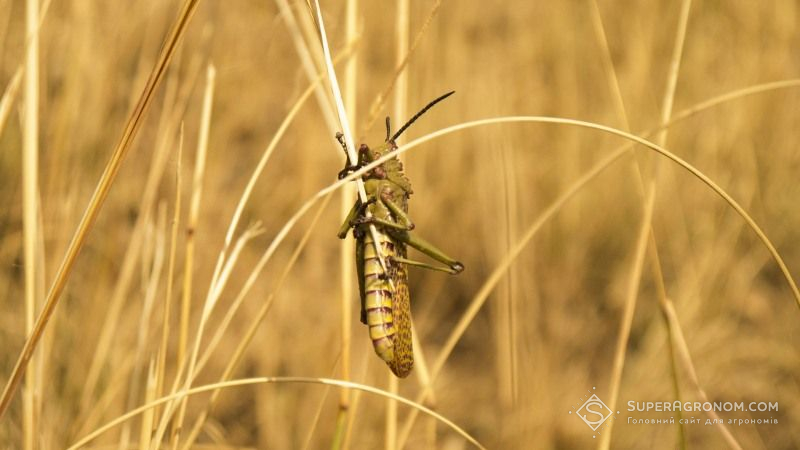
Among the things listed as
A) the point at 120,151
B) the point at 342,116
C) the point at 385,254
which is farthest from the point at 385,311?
the point at 120,151

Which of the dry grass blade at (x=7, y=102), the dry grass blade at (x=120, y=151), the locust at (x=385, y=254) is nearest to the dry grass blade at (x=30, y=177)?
the dry grass blade at (x=7, y=102)

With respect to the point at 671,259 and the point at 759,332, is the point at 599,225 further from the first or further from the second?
the point at 759,332

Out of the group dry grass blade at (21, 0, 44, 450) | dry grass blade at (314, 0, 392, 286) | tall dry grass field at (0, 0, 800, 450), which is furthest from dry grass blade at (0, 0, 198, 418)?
tall dry grass field at (0, 0, 800, 450)

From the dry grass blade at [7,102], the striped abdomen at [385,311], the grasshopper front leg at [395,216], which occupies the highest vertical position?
the dry grass blade at [7,102]

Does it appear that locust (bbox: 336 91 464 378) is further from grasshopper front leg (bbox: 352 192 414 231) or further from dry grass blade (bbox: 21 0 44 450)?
dry grass blade (bbox: 21 0 44 450)

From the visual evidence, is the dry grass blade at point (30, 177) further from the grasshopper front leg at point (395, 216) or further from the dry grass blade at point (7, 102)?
the grasshopper front leg at point (395, 216)

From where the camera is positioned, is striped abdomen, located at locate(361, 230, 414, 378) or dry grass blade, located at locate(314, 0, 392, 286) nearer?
dry grass blade, located at locate(314, 0, 392, 286)

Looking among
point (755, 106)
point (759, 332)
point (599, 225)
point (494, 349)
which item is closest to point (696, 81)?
point (755, 106)
